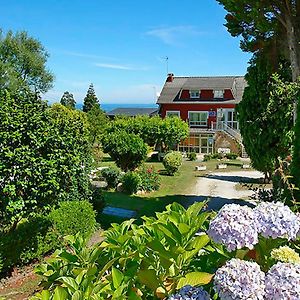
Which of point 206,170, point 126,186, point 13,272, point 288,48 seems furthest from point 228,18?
point 206,170

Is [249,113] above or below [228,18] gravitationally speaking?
below

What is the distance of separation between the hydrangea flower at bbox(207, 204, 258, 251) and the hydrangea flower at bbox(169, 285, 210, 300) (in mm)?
248

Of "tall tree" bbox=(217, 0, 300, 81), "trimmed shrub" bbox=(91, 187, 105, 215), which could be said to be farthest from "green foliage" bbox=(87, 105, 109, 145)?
"tall tree" bbox=(217, 0, 300, 81)

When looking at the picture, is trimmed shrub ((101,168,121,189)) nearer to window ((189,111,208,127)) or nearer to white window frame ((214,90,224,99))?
window ((189,111,208,127))

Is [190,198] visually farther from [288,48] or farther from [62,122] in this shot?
[62,122]

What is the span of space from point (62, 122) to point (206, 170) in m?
17.8

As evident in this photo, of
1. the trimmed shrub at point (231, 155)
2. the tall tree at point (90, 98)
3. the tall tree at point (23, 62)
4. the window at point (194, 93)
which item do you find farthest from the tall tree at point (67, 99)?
the trimmed shrub at point (231, 155)

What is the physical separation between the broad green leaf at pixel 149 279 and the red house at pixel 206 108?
115 ft

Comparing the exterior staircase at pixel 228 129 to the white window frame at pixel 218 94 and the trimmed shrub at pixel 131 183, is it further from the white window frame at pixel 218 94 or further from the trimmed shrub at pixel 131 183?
the trimmed shrub at pixel 131 183

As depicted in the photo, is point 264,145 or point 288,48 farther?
point 264,145

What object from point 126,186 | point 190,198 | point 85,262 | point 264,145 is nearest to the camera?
point 85,262

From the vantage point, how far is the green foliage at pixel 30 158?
285 inches

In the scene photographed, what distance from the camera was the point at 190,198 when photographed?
16.1m

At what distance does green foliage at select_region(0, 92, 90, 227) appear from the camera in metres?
7.23
